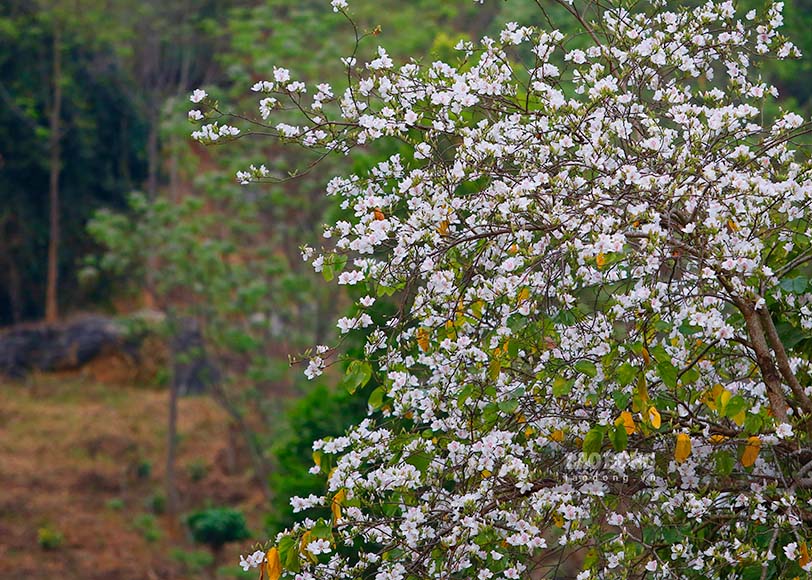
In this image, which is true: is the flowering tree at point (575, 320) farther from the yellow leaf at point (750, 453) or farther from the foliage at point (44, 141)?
the foliage at point (44, 141)

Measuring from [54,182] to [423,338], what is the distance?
17.2 metres

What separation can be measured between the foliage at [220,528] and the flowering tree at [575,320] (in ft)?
37.2

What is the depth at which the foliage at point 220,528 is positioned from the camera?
14891 millimetres

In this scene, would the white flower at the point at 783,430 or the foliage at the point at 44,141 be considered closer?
the white flower at the point at 783,430

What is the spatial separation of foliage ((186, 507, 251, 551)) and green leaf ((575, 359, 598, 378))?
12.2m

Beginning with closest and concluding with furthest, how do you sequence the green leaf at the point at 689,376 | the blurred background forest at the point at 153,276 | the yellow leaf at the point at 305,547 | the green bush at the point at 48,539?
the green leaf at the point at 689,376 < the yellow leaf at the point at 305,547 < the green bush at the point at 48,539 < the blurred background forest at the point at 153,276

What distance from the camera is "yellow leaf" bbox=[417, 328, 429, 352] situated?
386cm

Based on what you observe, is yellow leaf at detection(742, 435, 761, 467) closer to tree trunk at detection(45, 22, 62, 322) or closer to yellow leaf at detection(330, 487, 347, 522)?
yellow leaf at detection(330, 487, 347, 522)

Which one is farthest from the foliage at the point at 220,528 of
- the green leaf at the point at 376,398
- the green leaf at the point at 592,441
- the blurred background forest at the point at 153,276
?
the green leaf at the point at 592,441

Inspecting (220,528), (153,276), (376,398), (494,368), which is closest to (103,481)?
(220,528)

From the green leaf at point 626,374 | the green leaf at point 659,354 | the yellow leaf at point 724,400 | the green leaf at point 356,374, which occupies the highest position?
the green leaf at point 356,374

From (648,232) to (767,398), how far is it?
0.97m

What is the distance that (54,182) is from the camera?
777 inches

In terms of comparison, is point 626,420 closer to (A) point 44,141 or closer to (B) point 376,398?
(B) point 376,398
